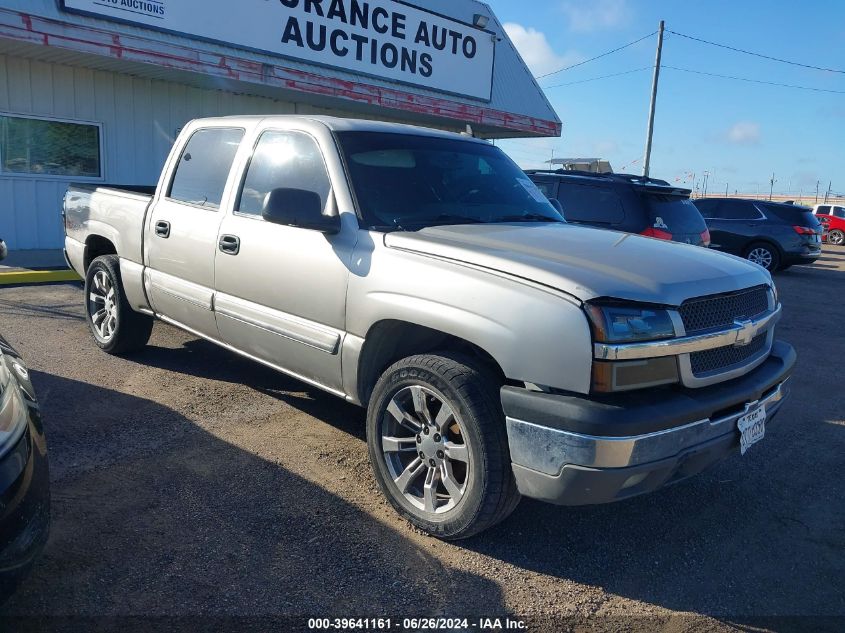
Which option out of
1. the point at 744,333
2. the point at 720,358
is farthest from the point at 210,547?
the point at 744,333

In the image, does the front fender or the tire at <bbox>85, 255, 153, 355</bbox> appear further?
the tire at <bbox>85, 255, 153, 355</bbox>

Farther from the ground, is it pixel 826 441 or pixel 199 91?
pixel 199 91

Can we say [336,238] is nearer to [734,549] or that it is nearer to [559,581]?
[559,581]

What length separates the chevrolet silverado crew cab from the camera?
2.74 metres

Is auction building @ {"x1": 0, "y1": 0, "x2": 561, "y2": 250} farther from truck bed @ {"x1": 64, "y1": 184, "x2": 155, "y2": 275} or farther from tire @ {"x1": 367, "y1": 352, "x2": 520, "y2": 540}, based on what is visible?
tire @ {"x1": 367, "y1": 352, "x2": 520, "y2": 540}

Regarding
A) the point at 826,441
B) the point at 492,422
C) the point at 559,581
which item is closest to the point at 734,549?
the point at 559,581

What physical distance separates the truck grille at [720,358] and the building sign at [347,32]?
33.5ft

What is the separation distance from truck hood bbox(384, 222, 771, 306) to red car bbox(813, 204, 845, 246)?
27435mm

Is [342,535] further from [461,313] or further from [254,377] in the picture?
[254,377]

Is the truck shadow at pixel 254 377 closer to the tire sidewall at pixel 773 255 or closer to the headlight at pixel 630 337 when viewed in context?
the headlight at pixel 630 337

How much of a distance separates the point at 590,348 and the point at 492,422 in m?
0.55

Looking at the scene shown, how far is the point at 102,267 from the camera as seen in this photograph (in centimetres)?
570

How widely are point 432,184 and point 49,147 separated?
375 inches

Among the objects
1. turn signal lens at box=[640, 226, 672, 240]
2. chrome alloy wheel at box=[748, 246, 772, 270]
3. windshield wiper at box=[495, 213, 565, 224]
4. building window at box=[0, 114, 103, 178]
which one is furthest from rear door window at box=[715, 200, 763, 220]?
building window at box=[0, 114, 103, 178]
